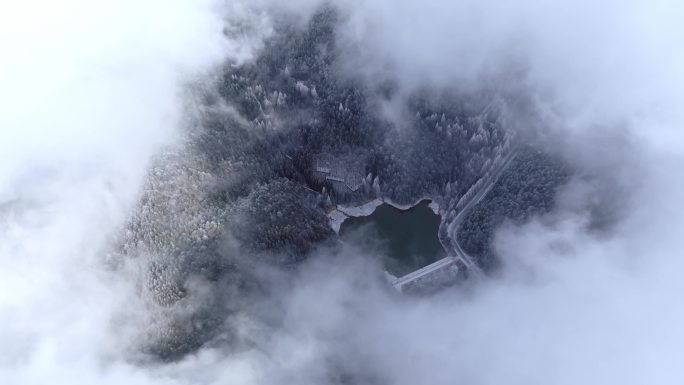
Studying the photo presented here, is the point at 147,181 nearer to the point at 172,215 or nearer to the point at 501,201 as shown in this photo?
the point at 172,215

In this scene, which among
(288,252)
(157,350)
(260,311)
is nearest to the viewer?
(157,350)

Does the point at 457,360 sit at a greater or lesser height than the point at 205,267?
lesser

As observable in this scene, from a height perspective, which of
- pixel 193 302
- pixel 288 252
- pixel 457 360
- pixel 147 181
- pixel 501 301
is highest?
pixel 147 181

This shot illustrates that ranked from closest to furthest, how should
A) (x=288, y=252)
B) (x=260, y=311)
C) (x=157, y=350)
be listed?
(x=157, y=350), (x=260, y=311), (x=288, y=252)

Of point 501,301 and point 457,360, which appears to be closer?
point 457,360

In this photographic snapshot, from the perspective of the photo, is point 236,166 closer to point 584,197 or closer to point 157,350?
point 157,350

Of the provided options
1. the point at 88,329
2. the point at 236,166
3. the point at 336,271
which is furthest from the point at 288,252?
the point at 88,329

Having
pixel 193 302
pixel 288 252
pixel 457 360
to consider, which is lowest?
pixel 457 360

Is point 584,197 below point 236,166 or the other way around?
Result: below

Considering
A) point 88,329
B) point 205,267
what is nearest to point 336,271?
point 205,267
